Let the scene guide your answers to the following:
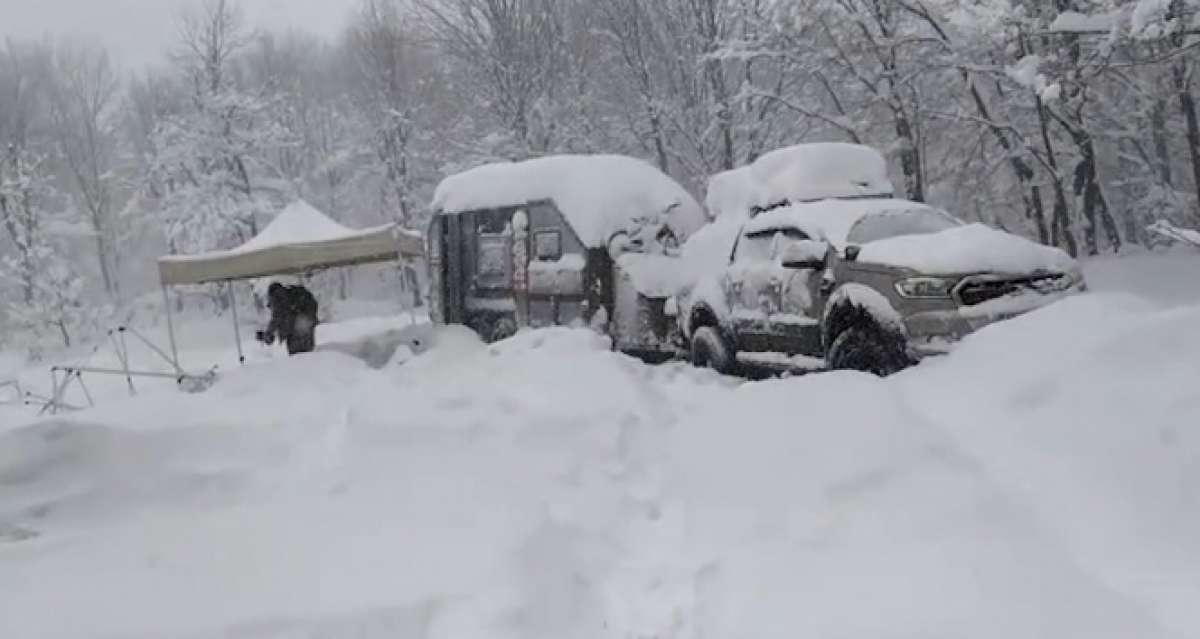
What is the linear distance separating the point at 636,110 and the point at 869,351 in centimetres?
1930

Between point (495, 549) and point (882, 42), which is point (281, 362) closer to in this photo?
point (495, 549)

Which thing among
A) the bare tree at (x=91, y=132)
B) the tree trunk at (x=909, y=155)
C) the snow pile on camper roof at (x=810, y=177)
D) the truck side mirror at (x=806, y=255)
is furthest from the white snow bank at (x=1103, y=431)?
the bare tree at (x=91, y=132)

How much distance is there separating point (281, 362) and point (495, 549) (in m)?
7.39

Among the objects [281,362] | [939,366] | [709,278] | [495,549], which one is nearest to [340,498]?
[495,549]

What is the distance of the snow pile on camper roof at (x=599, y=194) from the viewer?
38.3ft

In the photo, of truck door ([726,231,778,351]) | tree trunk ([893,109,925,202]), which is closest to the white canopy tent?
truck door ([726,231,778,351])

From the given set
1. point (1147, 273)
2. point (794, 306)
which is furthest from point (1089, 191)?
point (794, 306)

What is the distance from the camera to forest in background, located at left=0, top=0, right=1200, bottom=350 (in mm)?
16016

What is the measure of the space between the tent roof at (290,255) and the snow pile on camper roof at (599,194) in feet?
8.70

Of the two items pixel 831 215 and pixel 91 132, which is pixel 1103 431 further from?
pixel 91 132

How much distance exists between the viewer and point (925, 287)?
22.9 ft

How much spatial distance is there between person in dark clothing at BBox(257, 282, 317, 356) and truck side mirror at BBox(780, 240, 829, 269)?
9498 millimetres

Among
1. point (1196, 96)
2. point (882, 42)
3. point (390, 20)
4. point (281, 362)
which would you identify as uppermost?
point (390, 20)

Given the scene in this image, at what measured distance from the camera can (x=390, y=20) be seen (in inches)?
1364
